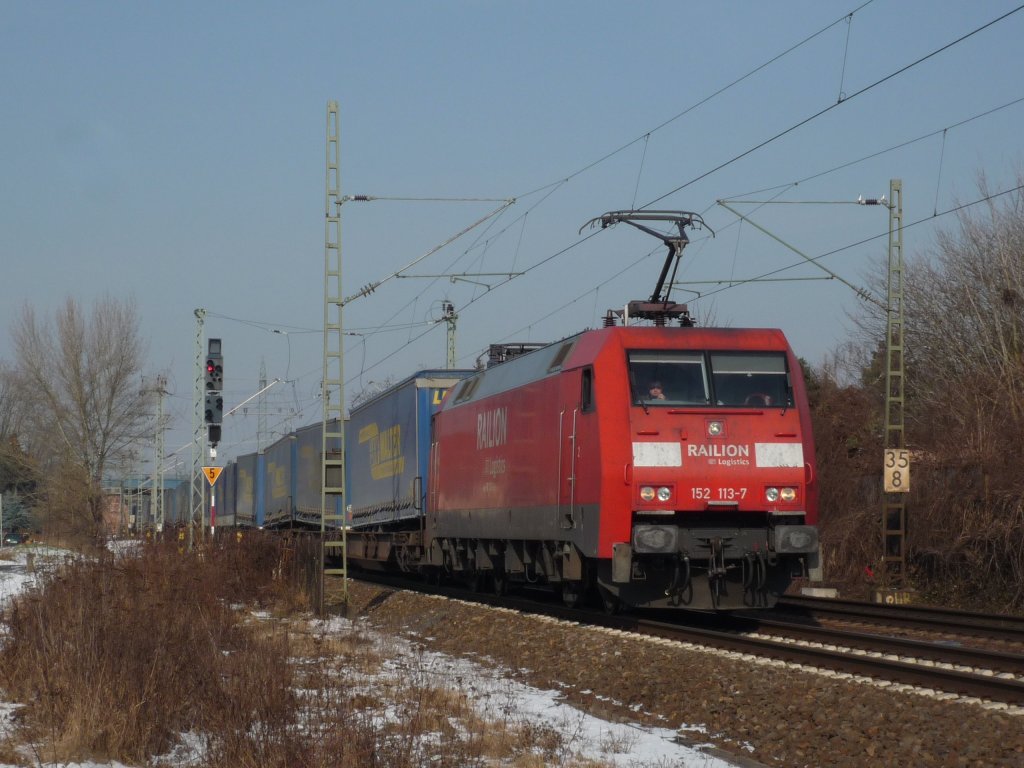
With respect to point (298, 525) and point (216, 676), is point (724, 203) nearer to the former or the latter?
point (216, 676)

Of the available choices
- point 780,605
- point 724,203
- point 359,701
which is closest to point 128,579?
point 359,701

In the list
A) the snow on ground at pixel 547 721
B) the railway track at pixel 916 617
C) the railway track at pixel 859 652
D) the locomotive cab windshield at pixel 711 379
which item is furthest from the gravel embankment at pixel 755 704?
the railway track at pixel 916 617

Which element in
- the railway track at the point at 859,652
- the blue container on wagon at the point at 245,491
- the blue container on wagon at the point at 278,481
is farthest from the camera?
the blue container on wagon at the point at 245,491

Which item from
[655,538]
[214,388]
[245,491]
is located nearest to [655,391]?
[655,538]

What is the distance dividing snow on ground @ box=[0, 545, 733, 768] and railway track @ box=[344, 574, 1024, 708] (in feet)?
7.70

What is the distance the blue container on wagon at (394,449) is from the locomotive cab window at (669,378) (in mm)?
8993

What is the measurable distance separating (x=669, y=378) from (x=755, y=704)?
18.9 feet

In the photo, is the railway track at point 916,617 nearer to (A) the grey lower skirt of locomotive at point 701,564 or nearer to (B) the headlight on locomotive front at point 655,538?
(A) the grey lower skirt of locomotive at point 701,564

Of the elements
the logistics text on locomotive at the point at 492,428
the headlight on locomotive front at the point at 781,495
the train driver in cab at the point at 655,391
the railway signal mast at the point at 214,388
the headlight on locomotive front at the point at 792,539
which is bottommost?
the headlight on locomotive front at the point at 792,539

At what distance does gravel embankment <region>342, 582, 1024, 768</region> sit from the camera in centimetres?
824

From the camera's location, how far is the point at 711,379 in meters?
15.1

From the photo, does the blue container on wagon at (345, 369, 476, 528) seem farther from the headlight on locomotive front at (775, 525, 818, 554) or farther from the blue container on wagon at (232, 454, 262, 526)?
the blue container on wagon at (232, 454, 262, 526)

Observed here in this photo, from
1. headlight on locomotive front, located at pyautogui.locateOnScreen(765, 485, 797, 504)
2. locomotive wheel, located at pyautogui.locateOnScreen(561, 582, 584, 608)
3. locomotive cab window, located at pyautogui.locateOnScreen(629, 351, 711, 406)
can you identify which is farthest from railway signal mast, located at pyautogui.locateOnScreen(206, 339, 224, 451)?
headlight on locomotive front, located at pyautogui.locateOnScreen(765, 485, 797, 504)

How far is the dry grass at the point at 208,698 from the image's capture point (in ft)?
25.2
